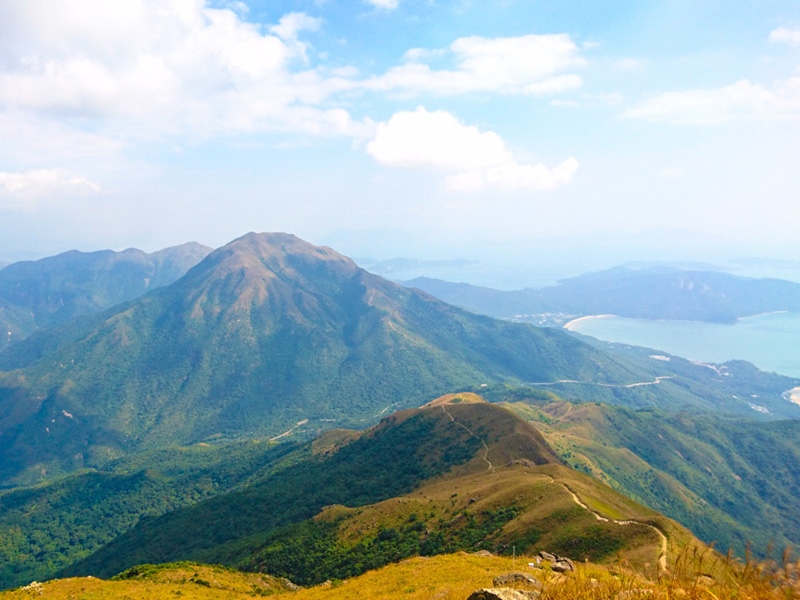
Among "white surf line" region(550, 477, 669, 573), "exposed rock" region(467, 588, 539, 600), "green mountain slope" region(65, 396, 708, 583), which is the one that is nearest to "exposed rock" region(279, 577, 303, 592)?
"green mountain slope" region(65, 396, 708, 583)

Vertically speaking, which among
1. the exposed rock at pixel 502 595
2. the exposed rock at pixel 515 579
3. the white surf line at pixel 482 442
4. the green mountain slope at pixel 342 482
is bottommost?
the green mountain slope at pixel 342 482

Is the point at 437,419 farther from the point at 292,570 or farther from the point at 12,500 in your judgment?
the point at 12,500

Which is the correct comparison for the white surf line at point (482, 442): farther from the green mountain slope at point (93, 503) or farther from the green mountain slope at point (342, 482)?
the green mountain slope at point (93, 503)

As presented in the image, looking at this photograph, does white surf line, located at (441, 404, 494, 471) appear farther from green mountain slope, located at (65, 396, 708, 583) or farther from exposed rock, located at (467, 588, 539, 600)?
exposed rock, located at (467, 588, 539, 600)

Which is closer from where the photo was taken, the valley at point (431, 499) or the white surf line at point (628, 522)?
the white surf line at point (628, 522)

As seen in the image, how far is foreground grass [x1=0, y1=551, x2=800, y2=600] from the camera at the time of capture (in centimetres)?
1048

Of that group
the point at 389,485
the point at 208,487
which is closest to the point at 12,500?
the point at 208,487

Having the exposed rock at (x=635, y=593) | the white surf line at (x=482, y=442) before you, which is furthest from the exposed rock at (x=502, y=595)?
the white surf line at (x=482, y=442)

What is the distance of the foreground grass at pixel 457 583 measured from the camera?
10.5 m

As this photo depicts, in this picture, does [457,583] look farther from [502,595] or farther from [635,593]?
[635,593]

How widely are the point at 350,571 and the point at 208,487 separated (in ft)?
368

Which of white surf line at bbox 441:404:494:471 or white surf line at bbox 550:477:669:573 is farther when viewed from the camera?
white surf line at bbox 441:404:494:471

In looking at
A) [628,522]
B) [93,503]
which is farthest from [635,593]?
[93,503]

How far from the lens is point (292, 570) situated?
6731 centimetres
